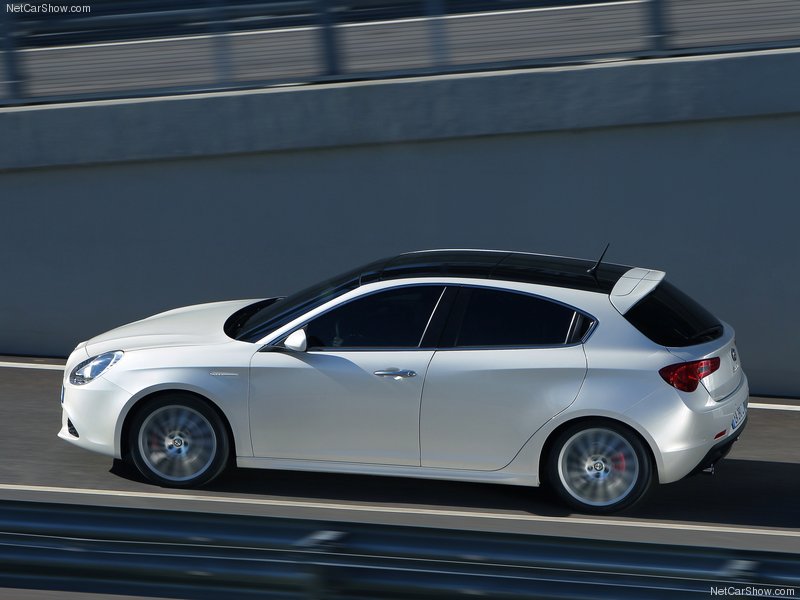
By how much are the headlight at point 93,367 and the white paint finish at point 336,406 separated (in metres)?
0.96

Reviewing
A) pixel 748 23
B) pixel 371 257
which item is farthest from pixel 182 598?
pixel 748 23

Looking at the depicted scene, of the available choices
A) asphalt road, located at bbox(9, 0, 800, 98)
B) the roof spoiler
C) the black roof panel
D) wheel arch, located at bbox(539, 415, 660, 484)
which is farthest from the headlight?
asphalt road, located at bbox(9, 0, 800, 98)

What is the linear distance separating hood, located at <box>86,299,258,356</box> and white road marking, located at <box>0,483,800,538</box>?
3.03 feet

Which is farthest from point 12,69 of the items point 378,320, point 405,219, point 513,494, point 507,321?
point 513,494

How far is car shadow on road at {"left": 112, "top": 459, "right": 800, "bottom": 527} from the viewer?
7.18 metres

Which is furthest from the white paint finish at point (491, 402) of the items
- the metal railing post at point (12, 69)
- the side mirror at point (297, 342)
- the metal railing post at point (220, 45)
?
the metal railing post at point (12, 69)

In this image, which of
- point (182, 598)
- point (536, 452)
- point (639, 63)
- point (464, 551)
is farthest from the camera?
point (639, 63)

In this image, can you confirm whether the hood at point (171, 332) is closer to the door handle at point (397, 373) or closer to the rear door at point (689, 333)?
the door handle at point (397, 373)

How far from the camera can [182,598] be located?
14.3 feet

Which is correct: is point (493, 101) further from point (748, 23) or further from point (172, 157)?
point (172, 157)

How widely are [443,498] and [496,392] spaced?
91 centimetres

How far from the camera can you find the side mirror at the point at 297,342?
7.08 metres

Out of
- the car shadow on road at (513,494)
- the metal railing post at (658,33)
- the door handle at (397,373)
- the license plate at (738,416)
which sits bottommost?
the car shadow on road at (513,494)

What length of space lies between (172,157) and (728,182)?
508 centimetres
